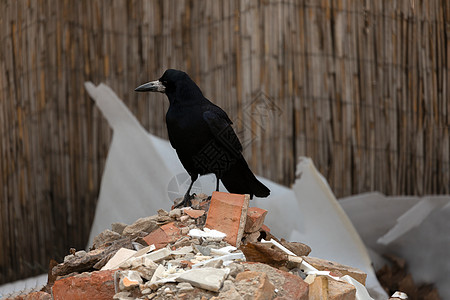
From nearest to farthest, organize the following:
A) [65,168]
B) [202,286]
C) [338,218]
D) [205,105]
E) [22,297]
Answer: [202,286] < [22,297] < [205,105] < [338,218] < [65,168]

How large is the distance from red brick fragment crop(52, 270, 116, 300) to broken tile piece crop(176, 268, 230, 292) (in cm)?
25

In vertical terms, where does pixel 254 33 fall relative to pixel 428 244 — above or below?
above

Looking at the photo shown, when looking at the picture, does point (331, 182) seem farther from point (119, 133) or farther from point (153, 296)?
point (153, 296)

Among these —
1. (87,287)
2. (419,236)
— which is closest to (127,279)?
(87,287)

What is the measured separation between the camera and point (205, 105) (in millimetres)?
2354

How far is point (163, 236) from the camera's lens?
2143 millimetres

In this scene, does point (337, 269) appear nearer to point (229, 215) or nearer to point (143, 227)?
point (229, 215)

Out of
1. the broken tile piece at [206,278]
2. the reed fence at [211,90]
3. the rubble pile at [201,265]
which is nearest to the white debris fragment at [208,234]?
the rubble pile at [201,265]

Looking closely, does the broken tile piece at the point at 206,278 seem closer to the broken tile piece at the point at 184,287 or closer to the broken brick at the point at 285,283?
the broken tile piece at the point at 184,287

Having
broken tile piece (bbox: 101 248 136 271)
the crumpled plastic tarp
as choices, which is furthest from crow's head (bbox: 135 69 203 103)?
the crumpled plastic tarp

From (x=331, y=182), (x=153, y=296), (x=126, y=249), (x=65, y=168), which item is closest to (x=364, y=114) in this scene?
(x=331, y=182)

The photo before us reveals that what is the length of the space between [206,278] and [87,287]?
396mm

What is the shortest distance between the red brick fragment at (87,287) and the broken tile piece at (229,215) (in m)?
0.42

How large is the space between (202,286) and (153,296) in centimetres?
14
